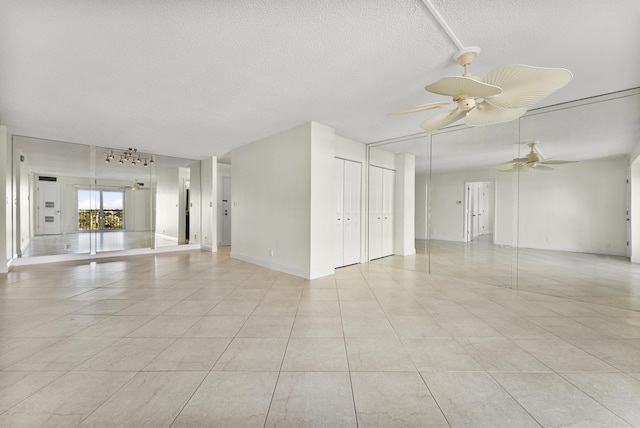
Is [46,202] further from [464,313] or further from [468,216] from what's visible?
[468,216]

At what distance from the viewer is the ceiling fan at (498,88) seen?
6.30ft

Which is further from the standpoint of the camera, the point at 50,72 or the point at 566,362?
→ the point at 50,72

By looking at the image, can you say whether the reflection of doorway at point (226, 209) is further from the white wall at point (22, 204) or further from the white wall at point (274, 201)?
the white wall at point (22, 204)

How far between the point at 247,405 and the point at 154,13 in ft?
9.45

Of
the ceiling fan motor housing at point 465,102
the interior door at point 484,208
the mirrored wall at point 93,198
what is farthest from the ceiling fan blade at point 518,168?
the mirrored wall at point 93,198

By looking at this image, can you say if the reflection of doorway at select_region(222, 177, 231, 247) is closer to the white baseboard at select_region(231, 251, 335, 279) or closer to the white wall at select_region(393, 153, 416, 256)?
the white baseboard at select_region(231, 251, 335, 279)

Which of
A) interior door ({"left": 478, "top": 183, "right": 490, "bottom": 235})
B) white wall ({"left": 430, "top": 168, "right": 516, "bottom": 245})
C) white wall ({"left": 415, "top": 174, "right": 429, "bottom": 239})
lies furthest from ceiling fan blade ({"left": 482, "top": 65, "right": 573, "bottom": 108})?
white wall ({"left": 415, "top": 174, "right": 429, "bottom": 239})

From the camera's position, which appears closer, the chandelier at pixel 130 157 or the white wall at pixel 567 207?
the white wall at pixel 567 207

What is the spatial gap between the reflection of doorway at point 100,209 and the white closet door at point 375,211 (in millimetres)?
7066

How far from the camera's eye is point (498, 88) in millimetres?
2031

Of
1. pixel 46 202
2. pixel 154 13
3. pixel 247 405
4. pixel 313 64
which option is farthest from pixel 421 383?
pixel 46 202

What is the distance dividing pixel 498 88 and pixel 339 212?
357cm

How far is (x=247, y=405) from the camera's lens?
156 cm

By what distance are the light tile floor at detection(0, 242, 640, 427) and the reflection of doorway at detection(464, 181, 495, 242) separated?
602 mm
